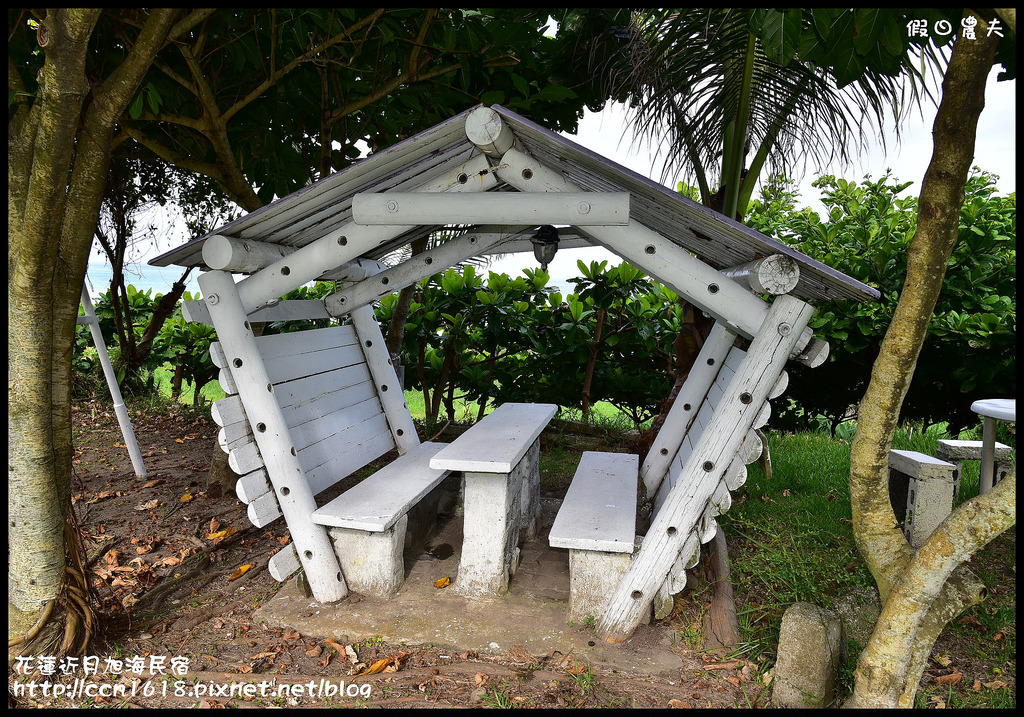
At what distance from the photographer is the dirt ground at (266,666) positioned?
243 cm

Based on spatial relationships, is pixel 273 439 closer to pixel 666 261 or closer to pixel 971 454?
pixel 666 261

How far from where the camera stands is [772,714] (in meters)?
2.18

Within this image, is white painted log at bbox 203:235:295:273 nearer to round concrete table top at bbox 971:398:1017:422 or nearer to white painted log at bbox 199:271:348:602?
white painted log at bbox 199:271:348:602

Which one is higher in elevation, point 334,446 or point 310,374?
point 310,374

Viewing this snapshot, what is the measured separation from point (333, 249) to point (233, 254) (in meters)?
0.47

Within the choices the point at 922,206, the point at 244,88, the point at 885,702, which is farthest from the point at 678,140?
the point at 885,702

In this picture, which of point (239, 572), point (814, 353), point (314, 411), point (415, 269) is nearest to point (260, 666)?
point (239, 572)

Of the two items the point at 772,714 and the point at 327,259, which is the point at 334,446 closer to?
the point at 327,259

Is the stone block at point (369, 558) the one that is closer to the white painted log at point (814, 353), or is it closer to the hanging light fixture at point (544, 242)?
the hanging light fixture at point (544, 242)

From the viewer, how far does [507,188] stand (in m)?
3.62


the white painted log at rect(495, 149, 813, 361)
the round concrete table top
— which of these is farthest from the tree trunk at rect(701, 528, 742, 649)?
the round concrete table top

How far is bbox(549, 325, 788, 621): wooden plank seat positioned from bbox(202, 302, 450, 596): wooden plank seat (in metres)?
0.90

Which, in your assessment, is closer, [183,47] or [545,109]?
[183,47]

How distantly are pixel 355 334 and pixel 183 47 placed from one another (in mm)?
2029
